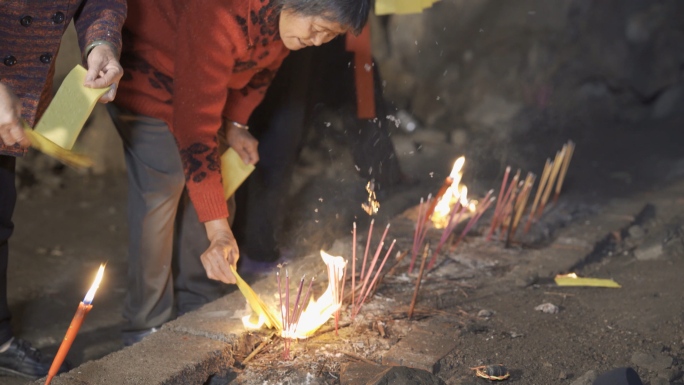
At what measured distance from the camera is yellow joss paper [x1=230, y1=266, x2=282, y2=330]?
2596mm

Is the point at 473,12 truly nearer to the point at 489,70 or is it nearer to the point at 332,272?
the point at 489,70

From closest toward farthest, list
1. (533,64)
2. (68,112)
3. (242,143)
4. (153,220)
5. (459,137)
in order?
(68,112)
(153,220)
(242,143)
(459,137)
(533,64)

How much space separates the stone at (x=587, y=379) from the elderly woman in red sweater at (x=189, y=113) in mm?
1217

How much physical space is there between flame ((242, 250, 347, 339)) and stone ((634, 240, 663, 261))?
188 cm

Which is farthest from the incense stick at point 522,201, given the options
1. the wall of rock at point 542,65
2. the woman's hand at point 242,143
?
the wall of rock at point 542,65

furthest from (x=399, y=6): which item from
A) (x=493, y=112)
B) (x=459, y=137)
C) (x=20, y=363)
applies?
→ (x=493, y=112)

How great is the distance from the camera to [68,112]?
2.35 m

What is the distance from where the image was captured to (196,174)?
2.80m

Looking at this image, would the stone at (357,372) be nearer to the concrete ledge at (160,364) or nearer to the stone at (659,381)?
the concrete ledge at (160,364)

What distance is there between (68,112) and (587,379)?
1819mm

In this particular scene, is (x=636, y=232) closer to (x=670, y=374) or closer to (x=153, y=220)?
(x=670, y=374)

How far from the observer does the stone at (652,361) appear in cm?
263

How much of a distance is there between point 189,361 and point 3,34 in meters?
1.24

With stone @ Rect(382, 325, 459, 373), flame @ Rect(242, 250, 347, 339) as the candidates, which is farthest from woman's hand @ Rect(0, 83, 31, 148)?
stone @ Rect(382, 325, 459, 373)
